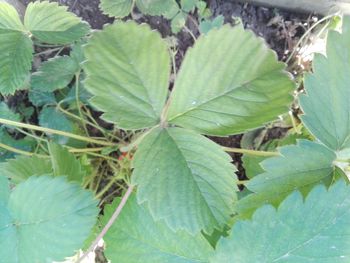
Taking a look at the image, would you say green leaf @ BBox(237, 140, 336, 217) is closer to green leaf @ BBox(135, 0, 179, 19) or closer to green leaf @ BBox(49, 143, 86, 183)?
green leaf @ BBox(49, 143, 86, 183)

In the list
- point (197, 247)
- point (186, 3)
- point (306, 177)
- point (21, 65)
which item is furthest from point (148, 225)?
point (186, 3)

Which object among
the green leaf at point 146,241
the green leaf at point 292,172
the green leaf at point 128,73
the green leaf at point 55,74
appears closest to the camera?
the green leaf at point 128,73

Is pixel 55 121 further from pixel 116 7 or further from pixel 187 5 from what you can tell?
pixel 187 5

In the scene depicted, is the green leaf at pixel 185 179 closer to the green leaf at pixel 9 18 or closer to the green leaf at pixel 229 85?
the green leaf at pixel 229 85

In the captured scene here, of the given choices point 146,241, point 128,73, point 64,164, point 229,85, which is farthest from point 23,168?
point 229,85

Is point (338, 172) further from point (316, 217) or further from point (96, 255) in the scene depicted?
point (96, 255)

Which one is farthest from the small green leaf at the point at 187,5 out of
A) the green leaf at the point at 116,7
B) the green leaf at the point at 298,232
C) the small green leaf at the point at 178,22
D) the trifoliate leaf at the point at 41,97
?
the green leaf at the point at 298,232

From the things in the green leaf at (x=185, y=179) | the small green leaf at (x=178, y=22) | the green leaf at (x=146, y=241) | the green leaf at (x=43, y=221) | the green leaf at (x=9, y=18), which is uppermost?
the green leaf at (x=9, y=18)
